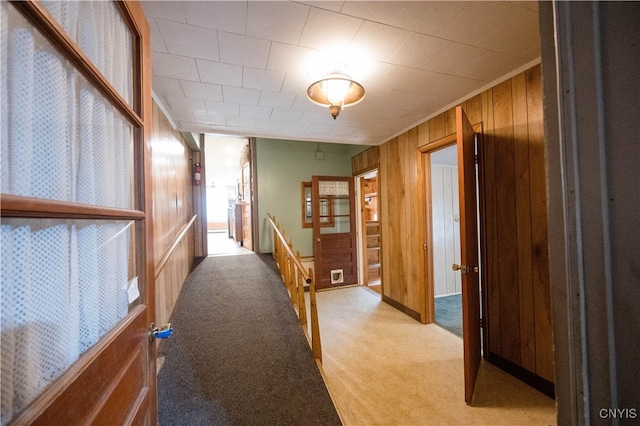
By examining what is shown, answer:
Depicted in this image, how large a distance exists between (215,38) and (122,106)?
0.98m

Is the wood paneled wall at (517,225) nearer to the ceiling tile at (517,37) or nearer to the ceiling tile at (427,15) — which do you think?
the ceiling tile at (517,37)

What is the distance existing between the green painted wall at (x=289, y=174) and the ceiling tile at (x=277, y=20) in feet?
9.89

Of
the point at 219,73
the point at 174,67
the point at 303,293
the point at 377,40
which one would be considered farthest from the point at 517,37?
the point at 303,293

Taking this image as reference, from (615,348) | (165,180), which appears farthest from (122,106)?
(165,180)

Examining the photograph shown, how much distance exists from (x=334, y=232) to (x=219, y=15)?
3.61 m

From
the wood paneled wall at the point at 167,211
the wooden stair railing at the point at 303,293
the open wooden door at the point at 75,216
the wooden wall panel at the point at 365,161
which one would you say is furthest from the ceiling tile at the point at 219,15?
the wooden wall panel at the point at 365,161

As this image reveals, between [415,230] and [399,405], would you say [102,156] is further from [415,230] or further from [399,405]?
[415,230]

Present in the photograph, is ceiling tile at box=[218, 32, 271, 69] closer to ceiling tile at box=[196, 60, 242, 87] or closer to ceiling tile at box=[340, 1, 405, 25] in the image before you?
ceiling tile at box=[196, 60, 242, 87]

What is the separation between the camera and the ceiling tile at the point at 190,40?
1325 millimetres

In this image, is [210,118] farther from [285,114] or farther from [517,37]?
[517,37]

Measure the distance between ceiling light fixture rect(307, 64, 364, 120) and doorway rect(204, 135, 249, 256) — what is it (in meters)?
3.32

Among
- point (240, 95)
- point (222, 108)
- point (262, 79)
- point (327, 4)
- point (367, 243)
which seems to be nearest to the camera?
point (327, 4)

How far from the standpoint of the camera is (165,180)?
2346 millimetres

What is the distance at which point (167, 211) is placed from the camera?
2424 millimetres
